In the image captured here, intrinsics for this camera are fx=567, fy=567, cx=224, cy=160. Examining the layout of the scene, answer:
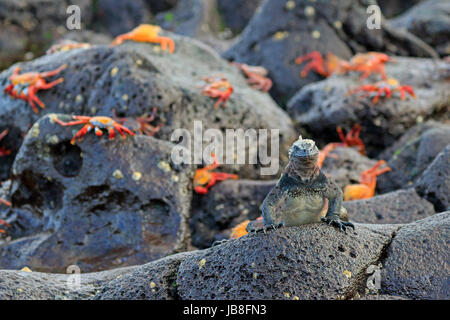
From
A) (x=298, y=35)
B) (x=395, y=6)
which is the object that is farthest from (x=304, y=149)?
(x=395, y=6)

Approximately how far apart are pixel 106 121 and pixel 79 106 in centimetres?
138

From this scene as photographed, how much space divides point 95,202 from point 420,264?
3.26 m

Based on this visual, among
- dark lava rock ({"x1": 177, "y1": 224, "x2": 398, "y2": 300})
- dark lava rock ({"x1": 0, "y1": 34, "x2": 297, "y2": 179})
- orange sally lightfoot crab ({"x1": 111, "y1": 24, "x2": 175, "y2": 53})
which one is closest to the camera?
dark lava rock ({"x1": 177, "y1": 224, "x2": 398, "y2": 300})

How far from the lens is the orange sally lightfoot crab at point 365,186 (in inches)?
252

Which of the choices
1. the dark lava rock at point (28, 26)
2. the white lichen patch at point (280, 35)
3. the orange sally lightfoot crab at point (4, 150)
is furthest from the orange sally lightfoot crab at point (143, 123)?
the dark lava rock at point (28, 26)

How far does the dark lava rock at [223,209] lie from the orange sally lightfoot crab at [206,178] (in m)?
0.08

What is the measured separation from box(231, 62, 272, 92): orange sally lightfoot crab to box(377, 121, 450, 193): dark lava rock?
2499 mm

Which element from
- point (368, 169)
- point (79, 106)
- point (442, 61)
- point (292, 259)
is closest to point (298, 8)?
point (442, 61)

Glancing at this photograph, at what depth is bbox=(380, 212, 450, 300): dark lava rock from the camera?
3318 mm

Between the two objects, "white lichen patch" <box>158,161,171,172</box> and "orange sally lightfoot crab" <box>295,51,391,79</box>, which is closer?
"white lichen patch" <box>158,161,171,172</box>

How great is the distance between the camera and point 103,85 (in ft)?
22.1

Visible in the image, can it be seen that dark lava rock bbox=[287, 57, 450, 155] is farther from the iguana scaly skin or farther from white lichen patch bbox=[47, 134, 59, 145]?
the iguana scaly skin

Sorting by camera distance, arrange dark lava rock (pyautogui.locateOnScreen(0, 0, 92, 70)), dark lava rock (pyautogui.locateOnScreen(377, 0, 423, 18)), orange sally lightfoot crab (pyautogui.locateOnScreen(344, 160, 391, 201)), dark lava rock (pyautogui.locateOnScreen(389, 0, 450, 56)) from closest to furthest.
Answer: orange sally lightfoot crab (pyautogui.locateOnScreen(344, 160, 391, 201)) < dark lava rock (pyautogui.locateOnScreen(389, 0, 450, 56)) < dark lava rock (pyautogui.locateOnScreen(0, 0, 92, 70)) < dark lava rock (pyautogui.locateOnScreen(377, 0, 423, 18))

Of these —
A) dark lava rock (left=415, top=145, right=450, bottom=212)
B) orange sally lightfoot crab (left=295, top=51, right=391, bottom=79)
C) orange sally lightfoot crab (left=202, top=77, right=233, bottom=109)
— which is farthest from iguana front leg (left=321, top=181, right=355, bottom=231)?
orange sally lightfoot crab (left=295, top=51, right=391, bottom=79)
